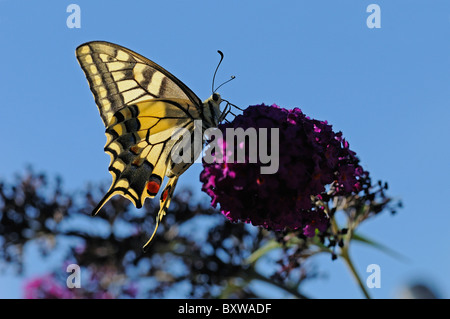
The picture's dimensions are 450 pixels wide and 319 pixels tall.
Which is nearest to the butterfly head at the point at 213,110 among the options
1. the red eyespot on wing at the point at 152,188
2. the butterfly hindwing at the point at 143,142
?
the butterfly hindwing at the point at 143,142

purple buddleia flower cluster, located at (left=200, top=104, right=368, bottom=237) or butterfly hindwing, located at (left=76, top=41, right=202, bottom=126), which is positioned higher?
butterfly hindwing, located at (left=76, top=41, right=202, bottom=126)

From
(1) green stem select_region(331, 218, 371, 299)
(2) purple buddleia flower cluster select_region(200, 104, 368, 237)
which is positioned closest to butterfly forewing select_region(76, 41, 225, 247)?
(2) purple buddleia flower cluster select_region(200, 104, 368, 237)

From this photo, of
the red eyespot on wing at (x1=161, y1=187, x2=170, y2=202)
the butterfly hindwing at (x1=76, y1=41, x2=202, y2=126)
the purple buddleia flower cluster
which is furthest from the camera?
the butterfly hindwing at (x1=76, y1=41, x2=202, y2=126)

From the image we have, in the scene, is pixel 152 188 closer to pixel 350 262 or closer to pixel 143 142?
pixel 143 142

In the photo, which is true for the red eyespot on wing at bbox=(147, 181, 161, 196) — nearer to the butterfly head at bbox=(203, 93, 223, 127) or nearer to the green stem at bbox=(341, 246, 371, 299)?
the butterfly head at bbox=(203, 93, 223, 127)

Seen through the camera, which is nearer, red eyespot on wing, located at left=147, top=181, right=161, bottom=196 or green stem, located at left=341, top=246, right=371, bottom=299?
red eyespot on wing, located at left=147, top=181, right=161, bottom=196

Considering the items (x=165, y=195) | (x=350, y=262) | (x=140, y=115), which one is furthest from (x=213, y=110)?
(x=350, y=262)
